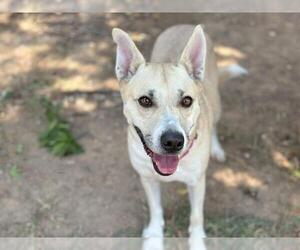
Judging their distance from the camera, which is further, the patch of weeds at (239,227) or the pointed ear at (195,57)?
the patch of weeds at (239,227)

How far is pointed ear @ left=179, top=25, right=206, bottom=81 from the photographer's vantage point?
3992mm

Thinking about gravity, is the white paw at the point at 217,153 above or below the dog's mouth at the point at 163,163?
below

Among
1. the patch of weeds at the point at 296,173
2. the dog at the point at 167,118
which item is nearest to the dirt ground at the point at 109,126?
the patch of weeds at the point at 296,173

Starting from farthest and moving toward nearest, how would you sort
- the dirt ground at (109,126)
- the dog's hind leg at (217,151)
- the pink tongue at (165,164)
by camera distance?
the dog's hind leg at (217,151)
the dirt ground at (109,126)
the pink tongue at (165,164)

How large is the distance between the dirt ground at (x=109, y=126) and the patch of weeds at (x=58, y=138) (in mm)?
71

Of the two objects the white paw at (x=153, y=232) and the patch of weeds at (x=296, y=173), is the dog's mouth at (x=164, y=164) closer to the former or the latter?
the white paw at (x=153, y=232)

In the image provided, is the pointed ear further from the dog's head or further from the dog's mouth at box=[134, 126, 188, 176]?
the dog's mouth at box=[134, 126, 188, 176]

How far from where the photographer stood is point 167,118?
3.70m

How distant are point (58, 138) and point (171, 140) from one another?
2.00 metres

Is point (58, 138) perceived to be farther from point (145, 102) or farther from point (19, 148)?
point (145, 102)

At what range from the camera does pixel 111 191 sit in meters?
5.03

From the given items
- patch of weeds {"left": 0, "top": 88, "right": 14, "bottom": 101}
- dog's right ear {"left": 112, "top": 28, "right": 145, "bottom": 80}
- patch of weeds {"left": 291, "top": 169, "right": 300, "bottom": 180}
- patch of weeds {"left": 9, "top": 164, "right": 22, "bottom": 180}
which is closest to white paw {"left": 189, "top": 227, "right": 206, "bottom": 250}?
patch of weeds {"left": 291, "top": 169, "right": 300, "bottom": 180}

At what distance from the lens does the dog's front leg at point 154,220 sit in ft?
14.9

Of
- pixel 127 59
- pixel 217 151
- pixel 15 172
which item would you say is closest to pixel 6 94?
pixel 15 172
